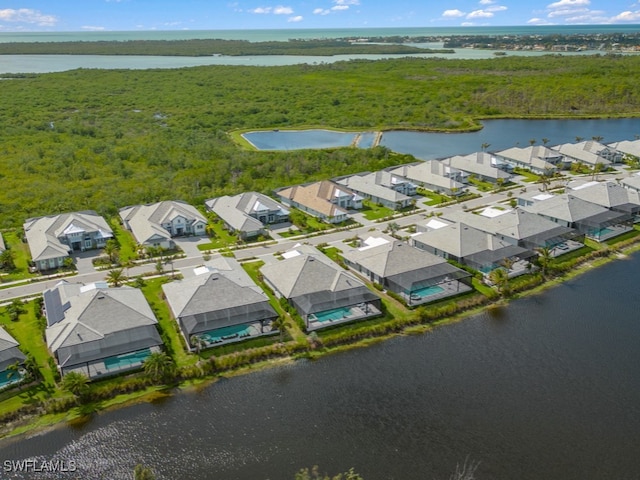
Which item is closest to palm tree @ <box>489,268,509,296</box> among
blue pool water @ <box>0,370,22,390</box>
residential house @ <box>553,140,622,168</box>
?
blue pool water @ <box>0,370,22,390</box>

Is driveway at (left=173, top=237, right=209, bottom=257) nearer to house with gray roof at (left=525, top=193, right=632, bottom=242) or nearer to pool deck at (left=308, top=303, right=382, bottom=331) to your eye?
pool deck at (left=308, top=303, right=382, bottom=331)

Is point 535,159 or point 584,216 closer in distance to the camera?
point 584,216

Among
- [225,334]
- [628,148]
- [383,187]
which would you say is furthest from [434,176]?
[225,334]

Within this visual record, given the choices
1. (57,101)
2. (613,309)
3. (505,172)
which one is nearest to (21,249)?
(613,309)

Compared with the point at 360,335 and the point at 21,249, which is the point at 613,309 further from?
the point at 21,249

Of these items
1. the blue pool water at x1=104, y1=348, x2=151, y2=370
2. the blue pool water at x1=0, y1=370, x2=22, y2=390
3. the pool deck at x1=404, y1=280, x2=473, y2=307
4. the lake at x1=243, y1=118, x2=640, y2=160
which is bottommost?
the lake at x1=243, y1=118, x2=640, y2=160

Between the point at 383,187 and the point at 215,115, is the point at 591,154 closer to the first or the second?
the point at 383,187
